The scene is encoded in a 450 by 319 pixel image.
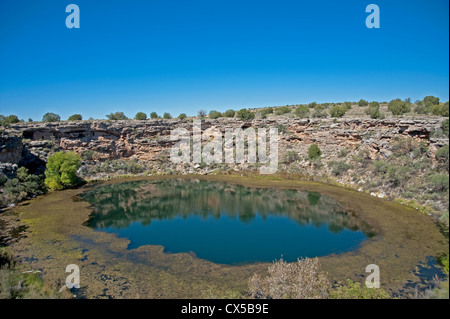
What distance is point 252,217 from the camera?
20.2 meters

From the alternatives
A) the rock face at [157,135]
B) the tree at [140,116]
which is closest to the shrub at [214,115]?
the rock face at [157,135]

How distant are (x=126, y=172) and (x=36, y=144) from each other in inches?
479

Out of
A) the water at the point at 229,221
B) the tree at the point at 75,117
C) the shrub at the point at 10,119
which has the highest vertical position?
the tree at the point at 75,117

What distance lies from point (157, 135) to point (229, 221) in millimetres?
28547

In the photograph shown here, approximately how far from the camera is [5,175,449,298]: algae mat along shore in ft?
33.9

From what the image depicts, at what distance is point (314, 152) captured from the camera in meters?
34.3

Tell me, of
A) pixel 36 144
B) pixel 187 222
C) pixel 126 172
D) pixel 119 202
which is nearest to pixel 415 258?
pixel 187 222

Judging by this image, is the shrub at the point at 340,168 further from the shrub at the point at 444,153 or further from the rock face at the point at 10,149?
the rock face at the point at 10,149

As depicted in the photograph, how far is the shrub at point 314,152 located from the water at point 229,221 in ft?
31.2

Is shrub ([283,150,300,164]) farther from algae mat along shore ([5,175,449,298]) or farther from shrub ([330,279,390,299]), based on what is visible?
shrub ([330,279,390,299])

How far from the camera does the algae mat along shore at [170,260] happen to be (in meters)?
10.3

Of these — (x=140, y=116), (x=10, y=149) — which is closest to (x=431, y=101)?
(x=140, y=116)

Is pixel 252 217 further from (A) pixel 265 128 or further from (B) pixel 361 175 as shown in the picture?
(A) pixel 265 128

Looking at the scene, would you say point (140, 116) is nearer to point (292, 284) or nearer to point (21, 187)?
point (21, 187)
